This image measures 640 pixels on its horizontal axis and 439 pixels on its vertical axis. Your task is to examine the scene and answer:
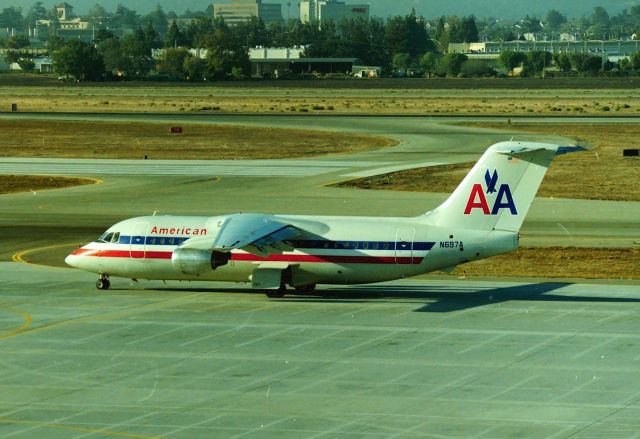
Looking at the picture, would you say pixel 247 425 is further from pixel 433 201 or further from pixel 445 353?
pixel 433 201

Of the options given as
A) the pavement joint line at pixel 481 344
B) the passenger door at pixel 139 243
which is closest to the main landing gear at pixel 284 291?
the passenger door at pixel 139 243

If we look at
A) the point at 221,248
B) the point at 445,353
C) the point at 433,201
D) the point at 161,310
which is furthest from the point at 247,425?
the point at 433,201

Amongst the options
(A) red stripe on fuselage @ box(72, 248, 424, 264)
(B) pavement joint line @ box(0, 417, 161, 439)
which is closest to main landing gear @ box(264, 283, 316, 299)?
(A) red stripe on fuselage @ box(72, 248, 424, 264)

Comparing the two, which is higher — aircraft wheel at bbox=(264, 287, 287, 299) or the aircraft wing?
the aircraft wing

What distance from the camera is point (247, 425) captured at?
28.7 m

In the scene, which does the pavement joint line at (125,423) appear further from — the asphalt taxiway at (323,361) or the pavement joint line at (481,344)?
the pavement joint line at (481,344)

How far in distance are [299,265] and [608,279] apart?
13632 mm

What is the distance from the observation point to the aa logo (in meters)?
43.2

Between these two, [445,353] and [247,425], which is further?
[445,353]

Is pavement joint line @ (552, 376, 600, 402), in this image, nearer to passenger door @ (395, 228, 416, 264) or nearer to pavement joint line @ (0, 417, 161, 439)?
pavement joint line @ (0, 417, 161, 439)

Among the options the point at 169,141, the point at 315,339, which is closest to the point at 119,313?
the point at 315,339

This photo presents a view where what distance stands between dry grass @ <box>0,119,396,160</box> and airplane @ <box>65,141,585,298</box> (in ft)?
191

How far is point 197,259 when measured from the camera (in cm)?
A: 4319

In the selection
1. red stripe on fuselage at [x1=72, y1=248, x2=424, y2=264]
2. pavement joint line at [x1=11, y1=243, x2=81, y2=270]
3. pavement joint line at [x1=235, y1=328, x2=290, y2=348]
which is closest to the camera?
pavement joint line at [x1=235, y1=328, x2=290, y2=348]
